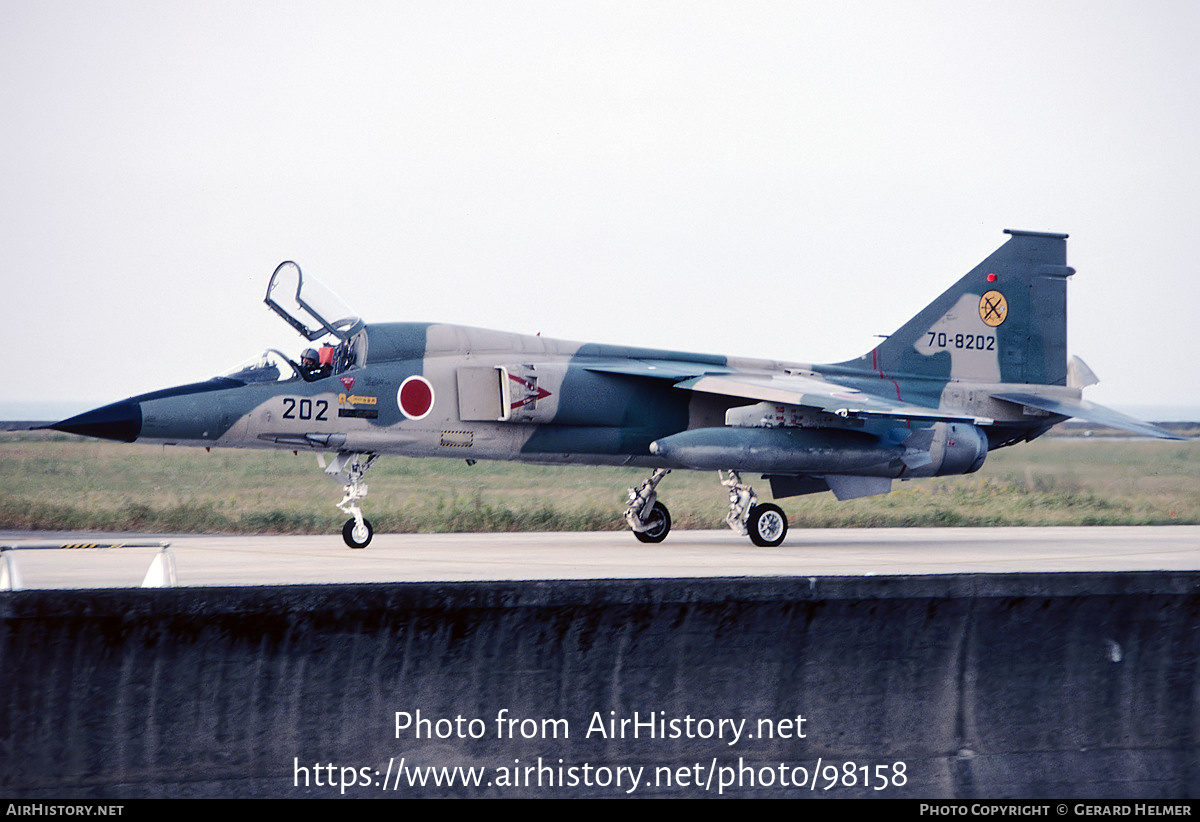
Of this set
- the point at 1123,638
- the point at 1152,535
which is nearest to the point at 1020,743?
the point at 1123,638

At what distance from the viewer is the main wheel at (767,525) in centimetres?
1498

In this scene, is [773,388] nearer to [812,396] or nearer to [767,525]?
[812,396]

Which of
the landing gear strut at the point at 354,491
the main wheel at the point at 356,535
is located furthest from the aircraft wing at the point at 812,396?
the main wheel at the point at 356,535

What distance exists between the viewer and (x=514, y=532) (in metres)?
17.4

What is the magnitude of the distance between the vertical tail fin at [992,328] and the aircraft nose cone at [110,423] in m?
9.55

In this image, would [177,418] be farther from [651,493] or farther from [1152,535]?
[1152,535]

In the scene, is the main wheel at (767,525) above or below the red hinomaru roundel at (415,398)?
below

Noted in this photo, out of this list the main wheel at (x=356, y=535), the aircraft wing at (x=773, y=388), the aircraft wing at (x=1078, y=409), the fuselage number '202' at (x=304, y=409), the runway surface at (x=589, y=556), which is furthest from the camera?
the aircraft wing at (x=1078, y=409)

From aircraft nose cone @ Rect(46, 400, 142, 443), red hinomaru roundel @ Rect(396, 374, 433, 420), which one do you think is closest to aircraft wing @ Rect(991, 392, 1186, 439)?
red hinomaru roundel @ Rect(396, 374, 433, 420)

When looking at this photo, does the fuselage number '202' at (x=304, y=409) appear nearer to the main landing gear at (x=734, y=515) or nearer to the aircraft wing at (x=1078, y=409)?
the main landing gear at (x=734, y=515)

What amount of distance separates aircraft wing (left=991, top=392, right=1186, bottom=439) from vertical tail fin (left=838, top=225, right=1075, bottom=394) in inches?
17.6

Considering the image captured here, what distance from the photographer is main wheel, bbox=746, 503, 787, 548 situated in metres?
15.0

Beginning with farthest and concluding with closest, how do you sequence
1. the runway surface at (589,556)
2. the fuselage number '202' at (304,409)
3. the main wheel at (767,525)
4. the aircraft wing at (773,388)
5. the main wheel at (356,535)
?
the main wheel at (767,525) → the aircraft wing at (773,388) → the fuselage number '202' at (304,409) → the main wheel at (356,535) → the runway surface at (589,556)
